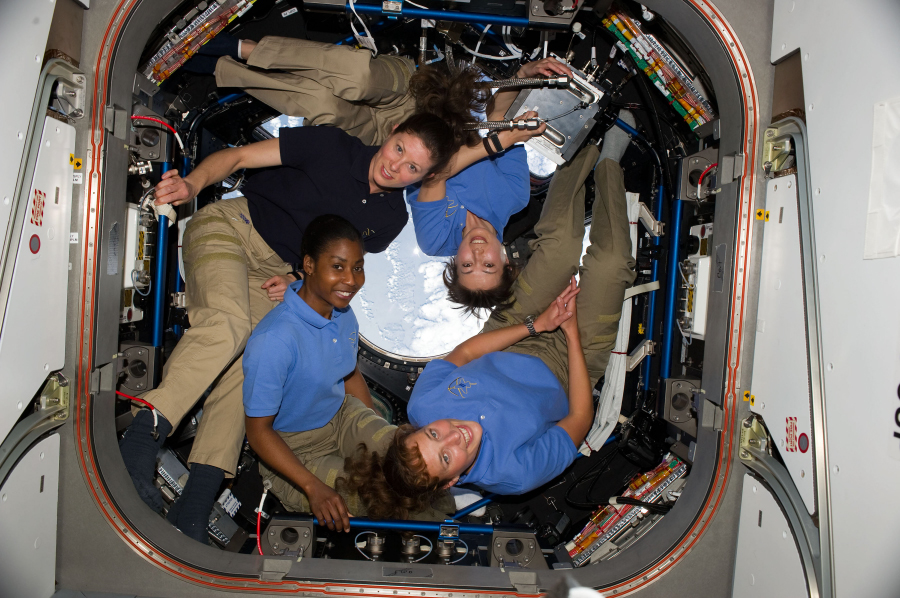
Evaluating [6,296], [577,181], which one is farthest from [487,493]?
[6,296]

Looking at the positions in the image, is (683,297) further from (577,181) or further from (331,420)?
(331,420)

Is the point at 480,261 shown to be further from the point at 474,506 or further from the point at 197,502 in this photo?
the point at 197,502

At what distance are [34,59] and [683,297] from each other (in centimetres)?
299

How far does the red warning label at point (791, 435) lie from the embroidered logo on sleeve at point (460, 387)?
4.45 ft

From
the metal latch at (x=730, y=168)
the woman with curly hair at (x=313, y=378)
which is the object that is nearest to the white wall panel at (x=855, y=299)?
the metal latch at (x=730, y=168)

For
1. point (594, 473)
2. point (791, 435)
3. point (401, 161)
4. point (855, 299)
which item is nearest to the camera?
point (855, 299)

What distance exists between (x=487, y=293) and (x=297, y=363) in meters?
1.11

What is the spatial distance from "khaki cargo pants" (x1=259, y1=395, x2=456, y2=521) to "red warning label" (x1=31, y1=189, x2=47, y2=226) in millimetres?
1460

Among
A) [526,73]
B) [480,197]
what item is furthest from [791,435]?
[526,73]

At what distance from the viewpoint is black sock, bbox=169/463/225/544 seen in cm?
253

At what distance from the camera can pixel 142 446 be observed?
7.97ft

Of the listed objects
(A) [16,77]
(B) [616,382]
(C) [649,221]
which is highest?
(A) [16,77]

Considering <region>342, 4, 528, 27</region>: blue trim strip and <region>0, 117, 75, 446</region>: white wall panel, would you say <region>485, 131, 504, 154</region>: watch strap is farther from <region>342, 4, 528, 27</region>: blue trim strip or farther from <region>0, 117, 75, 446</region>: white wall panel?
<region>0, 117, 75, 446</region>: white wall panel

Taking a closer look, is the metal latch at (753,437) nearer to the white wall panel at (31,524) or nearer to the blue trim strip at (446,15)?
the blue trim strip at (446,15)
